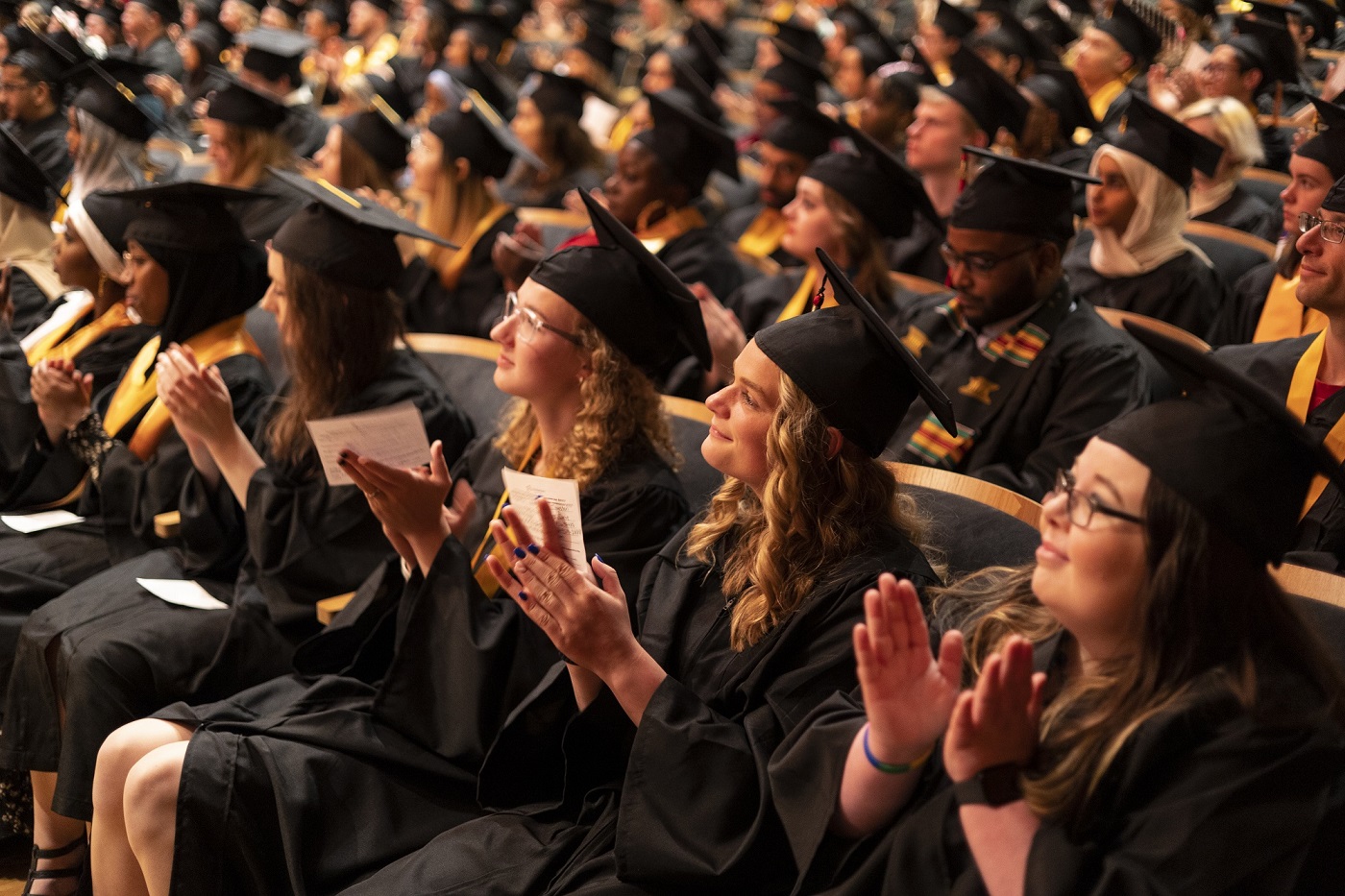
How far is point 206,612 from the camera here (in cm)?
319

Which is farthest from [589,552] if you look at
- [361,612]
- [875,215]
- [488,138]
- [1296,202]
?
[488,138]

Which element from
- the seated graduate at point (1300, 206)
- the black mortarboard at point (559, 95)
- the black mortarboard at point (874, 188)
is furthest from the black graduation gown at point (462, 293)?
the seated graduate at point (1300, 206)

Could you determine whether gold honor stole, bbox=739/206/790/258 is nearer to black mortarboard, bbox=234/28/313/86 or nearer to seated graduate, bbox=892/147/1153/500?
seated graduate, bbox=892/147/1153/500

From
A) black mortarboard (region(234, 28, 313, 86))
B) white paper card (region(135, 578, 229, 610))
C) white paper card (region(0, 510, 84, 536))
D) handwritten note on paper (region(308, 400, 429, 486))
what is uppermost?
handwritten note on paper (region(308, 400, 429, 486))

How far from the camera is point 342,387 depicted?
3.39 metres

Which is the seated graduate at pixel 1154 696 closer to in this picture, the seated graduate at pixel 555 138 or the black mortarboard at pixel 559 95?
the seated graduate at pixel 555 138

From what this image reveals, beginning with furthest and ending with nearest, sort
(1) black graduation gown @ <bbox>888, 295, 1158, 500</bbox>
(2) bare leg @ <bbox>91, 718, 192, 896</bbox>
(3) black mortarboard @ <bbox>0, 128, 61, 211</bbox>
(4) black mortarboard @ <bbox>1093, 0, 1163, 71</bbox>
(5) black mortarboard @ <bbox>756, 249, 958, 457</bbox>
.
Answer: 1. (4) black mortarboard @ <bbox>1093, 0, 1163, 71</bbox>
2. (3) black mortarboard @ <bbox>0, 128, 61, 211</bbox>
3. (1) black graduation gown @ <bbox>888, 295, 1158, 500</bbox>
4. (2) bare leg @ <bbox>91, 718, 192, 896</bbox>
5. (5) black mortarboard @ <bbox>756, 249, 958, 457</bbox>

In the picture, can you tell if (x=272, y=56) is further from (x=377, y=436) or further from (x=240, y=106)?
(x=377, y=436)

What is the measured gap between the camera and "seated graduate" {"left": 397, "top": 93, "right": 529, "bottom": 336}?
5668 mm

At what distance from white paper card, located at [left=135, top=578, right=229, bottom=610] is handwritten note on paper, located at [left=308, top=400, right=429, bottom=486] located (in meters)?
0.61

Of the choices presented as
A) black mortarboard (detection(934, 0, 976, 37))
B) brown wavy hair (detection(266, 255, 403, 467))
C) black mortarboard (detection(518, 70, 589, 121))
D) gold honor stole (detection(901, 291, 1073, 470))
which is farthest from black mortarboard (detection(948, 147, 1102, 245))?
black mortarboard (detection(934, 0, 976, 37))

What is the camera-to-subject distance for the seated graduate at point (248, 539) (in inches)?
117

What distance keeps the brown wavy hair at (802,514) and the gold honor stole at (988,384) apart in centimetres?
122

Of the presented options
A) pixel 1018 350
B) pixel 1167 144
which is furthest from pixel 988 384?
pixel 1167 144
